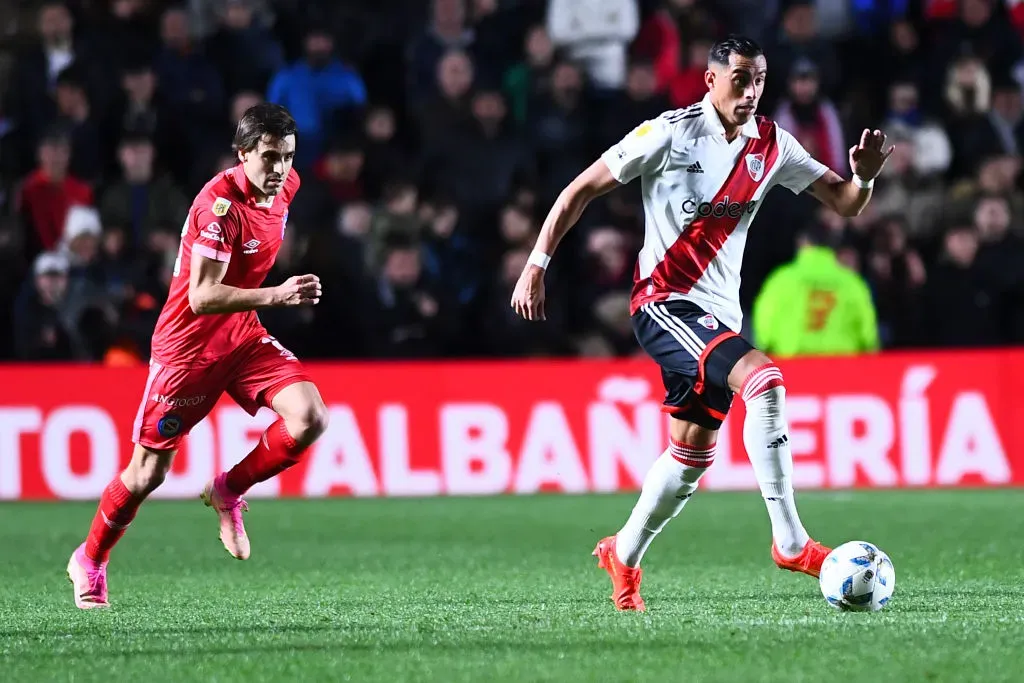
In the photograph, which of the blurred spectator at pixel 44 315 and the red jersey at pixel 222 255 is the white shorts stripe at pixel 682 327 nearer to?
the red jersey at pixel 222 255

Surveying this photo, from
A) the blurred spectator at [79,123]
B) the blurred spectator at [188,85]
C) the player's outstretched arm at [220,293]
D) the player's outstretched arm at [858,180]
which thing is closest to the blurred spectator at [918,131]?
the blurred spectator at [188,85]

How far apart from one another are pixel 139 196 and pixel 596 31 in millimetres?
4628

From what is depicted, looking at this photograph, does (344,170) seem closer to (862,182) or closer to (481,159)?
(481,159)

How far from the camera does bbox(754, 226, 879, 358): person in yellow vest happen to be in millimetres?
14531

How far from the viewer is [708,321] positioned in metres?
6.90

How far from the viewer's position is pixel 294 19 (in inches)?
656

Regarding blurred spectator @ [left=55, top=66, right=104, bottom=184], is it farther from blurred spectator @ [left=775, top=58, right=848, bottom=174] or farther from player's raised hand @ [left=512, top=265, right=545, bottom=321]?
player's raised hand @ [left=512, top=265, right=545, bottom=321]

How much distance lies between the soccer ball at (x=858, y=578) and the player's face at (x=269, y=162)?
2.75m

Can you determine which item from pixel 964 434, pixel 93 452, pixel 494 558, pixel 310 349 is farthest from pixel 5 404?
pixel 964 434

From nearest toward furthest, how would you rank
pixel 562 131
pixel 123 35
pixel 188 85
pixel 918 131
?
pixel 188 85
pixel 562 131
pixel 123 35
pixel 918 131

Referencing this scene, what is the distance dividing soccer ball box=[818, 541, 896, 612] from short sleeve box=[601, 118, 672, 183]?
1.67 meters

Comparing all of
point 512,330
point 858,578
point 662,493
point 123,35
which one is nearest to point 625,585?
point 662,493

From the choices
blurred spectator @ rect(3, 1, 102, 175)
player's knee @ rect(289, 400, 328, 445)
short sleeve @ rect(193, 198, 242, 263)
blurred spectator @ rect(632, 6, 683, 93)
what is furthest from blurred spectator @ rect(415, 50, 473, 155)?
short sleeve @ rect(193, 198, 242, 263)

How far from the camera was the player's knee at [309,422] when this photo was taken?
761cm
